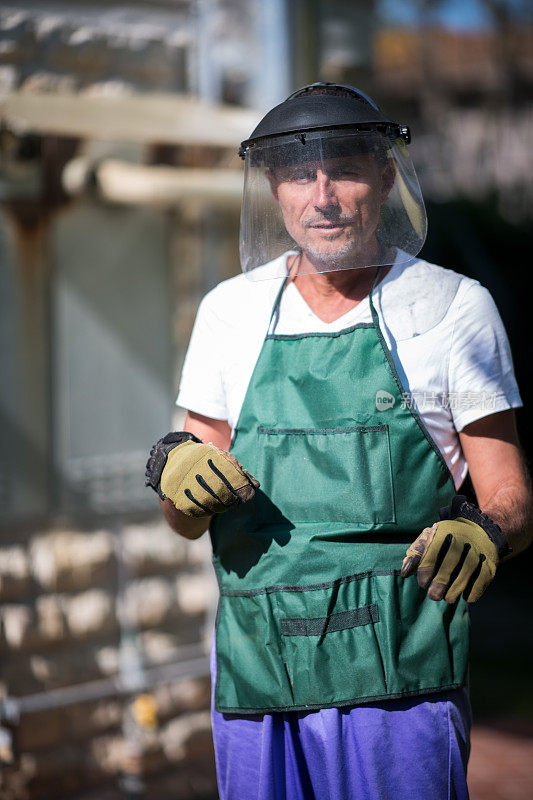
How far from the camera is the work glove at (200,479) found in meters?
1.85

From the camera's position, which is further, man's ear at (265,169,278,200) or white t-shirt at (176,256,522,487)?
man's ear at (265,169,278,200)

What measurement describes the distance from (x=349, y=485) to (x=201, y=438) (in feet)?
1.28

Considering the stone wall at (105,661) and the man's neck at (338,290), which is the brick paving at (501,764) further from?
the man's neck at (338,290)

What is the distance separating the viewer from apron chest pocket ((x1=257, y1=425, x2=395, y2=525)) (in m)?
1.91

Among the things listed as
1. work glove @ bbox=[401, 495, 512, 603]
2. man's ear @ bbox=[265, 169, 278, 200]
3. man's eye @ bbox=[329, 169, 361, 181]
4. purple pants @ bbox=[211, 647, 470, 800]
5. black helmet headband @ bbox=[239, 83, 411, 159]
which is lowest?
purple pants @ bbox=[211, 647, 470, 800]

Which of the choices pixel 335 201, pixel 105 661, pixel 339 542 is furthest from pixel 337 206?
pixel 105 661

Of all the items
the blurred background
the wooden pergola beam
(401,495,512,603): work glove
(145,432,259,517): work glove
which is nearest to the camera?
(401,495,512,603): work glove

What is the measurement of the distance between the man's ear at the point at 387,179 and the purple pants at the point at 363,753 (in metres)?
1.01

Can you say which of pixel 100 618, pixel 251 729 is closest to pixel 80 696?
pixel 100 618

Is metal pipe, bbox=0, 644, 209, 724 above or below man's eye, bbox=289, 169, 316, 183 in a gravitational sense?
below

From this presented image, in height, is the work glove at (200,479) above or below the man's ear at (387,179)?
below

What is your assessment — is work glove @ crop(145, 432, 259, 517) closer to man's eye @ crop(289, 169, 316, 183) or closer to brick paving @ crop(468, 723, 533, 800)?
man's eye @ crop(289, 169, 316, 183)

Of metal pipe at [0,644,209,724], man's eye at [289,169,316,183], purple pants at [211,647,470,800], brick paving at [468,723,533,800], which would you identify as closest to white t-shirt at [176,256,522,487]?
man's eye at [289,169,316,183]

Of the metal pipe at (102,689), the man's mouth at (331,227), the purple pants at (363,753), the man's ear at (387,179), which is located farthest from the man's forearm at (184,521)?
the metal pipe at (102,689)
